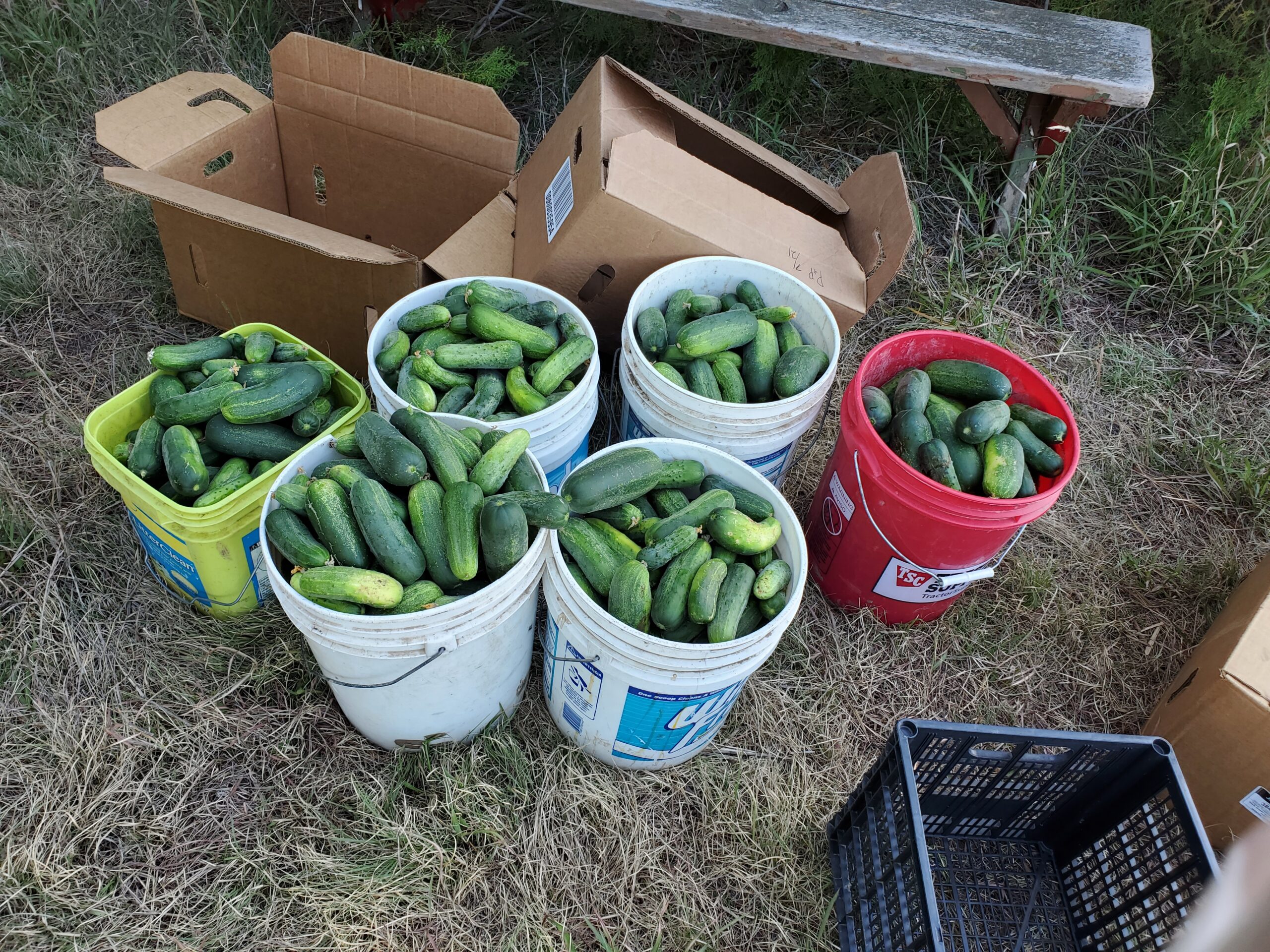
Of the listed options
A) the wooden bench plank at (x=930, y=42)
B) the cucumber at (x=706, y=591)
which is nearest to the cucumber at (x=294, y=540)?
the cucumber at (x=706, y=591)

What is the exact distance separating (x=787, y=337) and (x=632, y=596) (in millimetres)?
1208

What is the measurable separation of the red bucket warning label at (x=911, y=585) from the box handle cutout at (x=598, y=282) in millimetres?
1337

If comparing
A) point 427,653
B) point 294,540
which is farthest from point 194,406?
point 427,653

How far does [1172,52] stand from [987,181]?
4.28 ft

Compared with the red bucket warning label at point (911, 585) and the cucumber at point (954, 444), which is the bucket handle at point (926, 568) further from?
the cucumber at point (954, 444)

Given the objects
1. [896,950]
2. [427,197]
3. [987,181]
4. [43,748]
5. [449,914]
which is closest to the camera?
[896,950]

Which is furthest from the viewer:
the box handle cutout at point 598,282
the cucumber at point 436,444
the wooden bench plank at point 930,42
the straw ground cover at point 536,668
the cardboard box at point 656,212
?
the wooden bench plank at point 930,42

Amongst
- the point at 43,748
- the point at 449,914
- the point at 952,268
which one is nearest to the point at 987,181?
the point at 952,268

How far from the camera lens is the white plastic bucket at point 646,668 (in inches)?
77.1

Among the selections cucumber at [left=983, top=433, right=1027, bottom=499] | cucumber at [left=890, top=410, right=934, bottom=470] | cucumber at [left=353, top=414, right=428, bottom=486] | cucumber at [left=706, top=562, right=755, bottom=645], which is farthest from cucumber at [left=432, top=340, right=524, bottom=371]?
cucumber at [left=983, top=433, right=1027, bottom=499]

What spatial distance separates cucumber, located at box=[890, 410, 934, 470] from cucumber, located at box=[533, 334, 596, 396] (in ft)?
3.17

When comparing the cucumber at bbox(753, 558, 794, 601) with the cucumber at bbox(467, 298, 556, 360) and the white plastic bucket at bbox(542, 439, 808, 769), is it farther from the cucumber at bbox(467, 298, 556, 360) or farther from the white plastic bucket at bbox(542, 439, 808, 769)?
the cucumber at bbox(467, 298, 556, 360)

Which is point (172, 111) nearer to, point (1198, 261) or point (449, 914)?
point (449, 914)

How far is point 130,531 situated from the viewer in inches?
108
